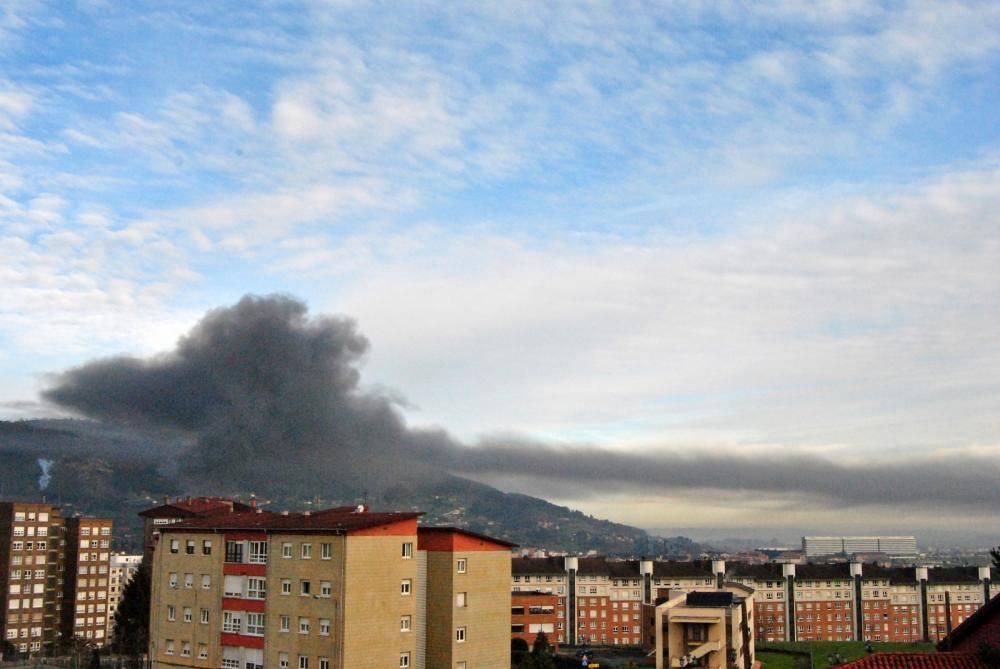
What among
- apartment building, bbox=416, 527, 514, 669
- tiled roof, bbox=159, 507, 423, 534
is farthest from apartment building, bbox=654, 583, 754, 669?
tiled roof, bbox=159, 507, 423, 534

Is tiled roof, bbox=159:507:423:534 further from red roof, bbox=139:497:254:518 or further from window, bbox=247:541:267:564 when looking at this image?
red roof, bbox=139:497:254:518

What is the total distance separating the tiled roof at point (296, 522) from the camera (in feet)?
187

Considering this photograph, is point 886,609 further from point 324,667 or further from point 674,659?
point 324,667

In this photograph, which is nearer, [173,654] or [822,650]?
[173,654]

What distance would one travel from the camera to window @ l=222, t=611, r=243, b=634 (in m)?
59.9

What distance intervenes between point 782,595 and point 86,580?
102 m

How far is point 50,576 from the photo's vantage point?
12119 centimetres

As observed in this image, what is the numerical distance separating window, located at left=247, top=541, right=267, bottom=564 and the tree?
39.6m

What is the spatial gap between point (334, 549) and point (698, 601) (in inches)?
2349

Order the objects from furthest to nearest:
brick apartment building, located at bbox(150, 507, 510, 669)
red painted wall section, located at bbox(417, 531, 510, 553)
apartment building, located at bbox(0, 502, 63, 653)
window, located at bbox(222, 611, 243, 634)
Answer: apartment building, located at bbox(0, 502, 63, 653)
red painted wall section, located at bbox(417, 531, 510, 553)
window, located at bbox(222, 611, 243, 634)
brick apartment building, located at bbox(150, 507, 510, 669)

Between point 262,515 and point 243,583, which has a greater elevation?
point 262,515

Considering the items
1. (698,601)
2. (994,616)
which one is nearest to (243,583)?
(994,616)

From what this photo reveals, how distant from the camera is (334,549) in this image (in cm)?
5616

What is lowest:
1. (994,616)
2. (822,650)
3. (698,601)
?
(822,650)
